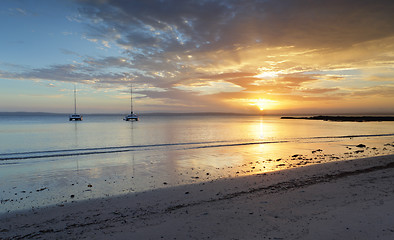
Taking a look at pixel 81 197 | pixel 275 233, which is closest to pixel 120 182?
pixel 81 197

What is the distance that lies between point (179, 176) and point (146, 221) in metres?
6.05

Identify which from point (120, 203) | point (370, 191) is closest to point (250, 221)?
point (120, 203)

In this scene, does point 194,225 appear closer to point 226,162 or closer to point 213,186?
point 213,186

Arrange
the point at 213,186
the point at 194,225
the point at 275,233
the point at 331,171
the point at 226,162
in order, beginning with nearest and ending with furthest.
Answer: the point at 275,233 → the point at 194,225 → the point at 213,186 → the point at 331,171 → the point at 226,162

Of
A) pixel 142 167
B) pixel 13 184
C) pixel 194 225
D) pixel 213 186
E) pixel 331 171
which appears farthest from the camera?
pixel 142 167

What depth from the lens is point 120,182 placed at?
11.7 metres

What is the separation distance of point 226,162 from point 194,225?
10.8 metres

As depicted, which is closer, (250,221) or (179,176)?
(250,221)

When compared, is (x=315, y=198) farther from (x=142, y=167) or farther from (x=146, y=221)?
(x=142, y=167)

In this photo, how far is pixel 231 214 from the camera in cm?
708

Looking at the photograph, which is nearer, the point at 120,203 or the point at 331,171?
the point at 120,203

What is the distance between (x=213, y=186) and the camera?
10297 mm

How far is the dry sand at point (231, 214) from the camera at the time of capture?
19.4 feet

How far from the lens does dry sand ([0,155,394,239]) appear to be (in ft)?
19.4
